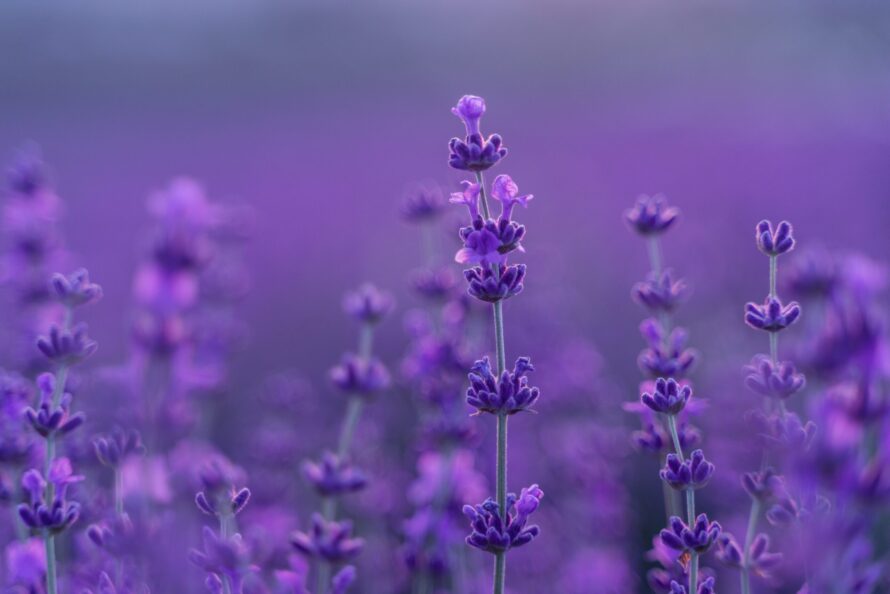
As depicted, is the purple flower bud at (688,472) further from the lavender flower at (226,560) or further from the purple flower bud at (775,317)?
the lavender flower at (226,560)

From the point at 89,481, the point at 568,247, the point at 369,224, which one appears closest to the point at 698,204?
the point at 568,247

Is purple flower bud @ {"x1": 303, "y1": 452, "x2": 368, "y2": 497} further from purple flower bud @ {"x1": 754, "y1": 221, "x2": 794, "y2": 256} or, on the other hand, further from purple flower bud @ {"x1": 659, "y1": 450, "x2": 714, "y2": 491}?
purple flower bud @ {"x1": 754, "y1": 221, "x2": 794, "y2": 256}

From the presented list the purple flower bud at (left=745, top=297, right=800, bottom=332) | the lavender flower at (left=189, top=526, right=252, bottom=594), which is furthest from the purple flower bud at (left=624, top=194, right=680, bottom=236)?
the lavender flower at (left=189, top=526, right=252, bottom=594)

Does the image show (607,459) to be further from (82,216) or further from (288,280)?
(82,216)

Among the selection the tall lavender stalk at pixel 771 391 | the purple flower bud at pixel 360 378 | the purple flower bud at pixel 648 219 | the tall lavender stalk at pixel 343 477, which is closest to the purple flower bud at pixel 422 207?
the tall lavender stalk at pixel 343 477

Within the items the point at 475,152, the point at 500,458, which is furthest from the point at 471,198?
the point at 500,458

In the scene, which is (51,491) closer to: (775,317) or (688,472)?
(688,472)

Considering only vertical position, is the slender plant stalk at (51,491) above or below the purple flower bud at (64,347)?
below
